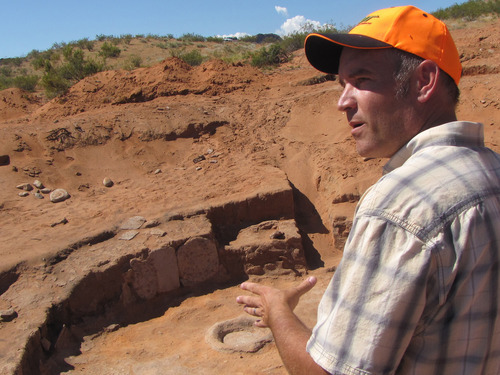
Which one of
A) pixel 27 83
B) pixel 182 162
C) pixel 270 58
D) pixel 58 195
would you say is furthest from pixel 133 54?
pixel 58 195

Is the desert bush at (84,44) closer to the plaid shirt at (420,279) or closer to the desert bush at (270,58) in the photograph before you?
the desert bush at (270,58)

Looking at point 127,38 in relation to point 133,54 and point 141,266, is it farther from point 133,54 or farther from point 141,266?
point 141,266

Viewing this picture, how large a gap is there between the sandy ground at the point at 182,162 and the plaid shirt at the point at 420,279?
255 cm

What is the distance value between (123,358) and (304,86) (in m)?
7.44

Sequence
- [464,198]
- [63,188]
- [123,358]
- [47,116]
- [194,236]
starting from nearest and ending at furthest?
[464,198] < [123,358] < [194,236] < [63,188] < [47,116]

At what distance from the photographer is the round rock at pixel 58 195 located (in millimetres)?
6190

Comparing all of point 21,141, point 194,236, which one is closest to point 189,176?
point 194,236

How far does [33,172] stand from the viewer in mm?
6875

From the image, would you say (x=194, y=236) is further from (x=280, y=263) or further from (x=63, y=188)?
(x=63, y=188)

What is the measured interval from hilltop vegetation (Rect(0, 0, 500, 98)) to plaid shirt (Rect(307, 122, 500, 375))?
1181cm

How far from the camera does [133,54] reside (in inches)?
933

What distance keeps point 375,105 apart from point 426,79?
0.52 feet

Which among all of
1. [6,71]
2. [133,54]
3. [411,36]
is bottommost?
[411,36]

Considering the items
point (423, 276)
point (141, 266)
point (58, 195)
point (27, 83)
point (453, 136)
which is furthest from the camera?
point (27, 83)
